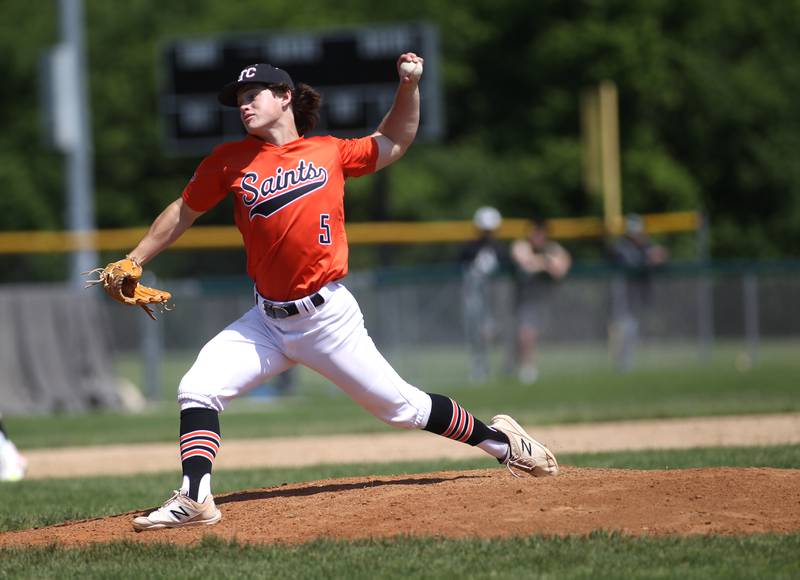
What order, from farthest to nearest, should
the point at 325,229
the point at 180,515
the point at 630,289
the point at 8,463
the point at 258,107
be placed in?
the point at 630,289 → the point at 8,463 → the point at 258,107 → the point at 325,229 → the point at 180,515

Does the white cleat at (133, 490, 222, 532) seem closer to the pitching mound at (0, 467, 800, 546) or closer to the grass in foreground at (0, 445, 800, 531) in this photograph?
the pitching mound at (0, 467, 800, 546)

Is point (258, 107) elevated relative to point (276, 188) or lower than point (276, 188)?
elevated

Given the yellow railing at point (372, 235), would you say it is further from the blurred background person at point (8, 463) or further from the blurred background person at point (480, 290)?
the blurred background person at point (8, 463)

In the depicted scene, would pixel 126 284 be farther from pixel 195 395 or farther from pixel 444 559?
pixel 444 559

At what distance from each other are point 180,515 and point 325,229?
4.36 ft

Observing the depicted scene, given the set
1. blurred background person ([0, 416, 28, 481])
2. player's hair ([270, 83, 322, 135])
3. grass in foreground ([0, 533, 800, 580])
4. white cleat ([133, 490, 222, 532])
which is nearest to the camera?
grass in foreground ([0, 533, 800, 580])

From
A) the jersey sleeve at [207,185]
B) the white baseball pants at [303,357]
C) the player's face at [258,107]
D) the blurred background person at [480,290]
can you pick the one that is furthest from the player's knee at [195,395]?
the blurred background person at [480,290]

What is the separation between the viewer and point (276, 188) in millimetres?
5609

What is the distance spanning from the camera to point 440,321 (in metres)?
17.1

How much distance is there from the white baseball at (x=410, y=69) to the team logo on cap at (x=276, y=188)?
0.60 metres

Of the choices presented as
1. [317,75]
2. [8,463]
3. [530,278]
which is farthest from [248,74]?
[317,75]

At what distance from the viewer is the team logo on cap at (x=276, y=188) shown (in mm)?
5594

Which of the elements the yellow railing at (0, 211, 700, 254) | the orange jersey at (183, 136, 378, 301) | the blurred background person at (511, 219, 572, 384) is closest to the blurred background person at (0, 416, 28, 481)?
the orange jersey at (183, 136, 378, 301)

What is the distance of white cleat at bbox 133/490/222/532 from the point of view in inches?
217
